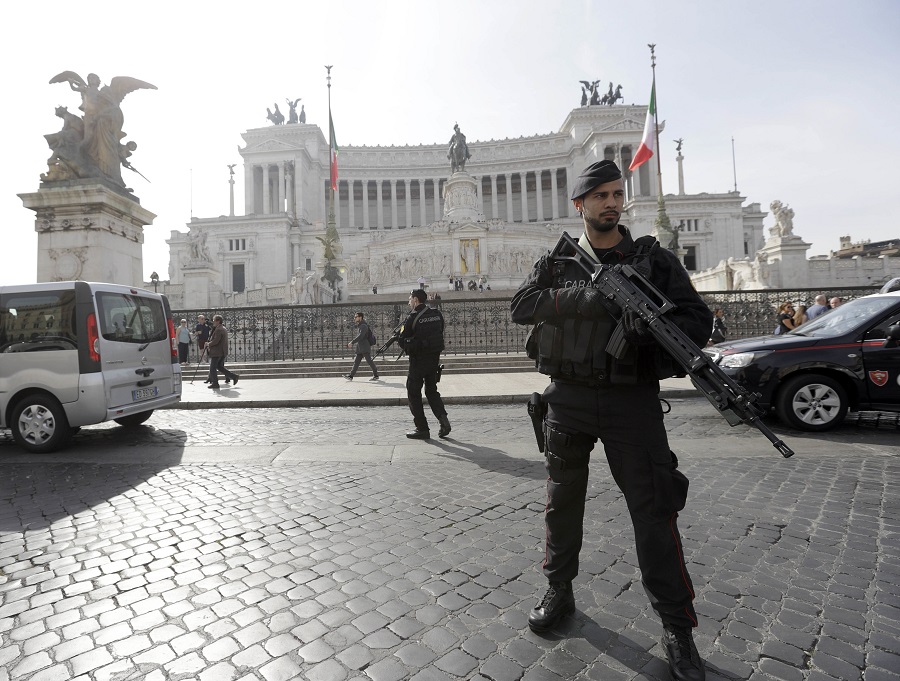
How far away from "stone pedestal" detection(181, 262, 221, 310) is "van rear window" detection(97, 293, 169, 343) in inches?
944

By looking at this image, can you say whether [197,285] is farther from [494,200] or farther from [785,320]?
[494,200]

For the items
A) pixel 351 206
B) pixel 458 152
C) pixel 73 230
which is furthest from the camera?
pixel 351 206

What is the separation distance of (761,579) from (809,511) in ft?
4.53

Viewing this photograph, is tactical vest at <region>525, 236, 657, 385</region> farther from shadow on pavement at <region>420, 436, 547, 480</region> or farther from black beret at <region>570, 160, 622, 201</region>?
shadow on pavement at <region>420, 436, 547, 480</region>

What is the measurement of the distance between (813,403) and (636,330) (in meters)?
5.89

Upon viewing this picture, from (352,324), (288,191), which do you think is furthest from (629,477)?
(288,191)

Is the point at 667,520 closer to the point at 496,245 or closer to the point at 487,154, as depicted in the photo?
the point at 496,245

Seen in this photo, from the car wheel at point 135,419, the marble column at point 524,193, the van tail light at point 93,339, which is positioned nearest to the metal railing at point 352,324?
the car wheel at point 135,419

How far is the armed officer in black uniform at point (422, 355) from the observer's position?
646 cm

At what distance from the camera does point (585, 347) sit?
2.28 metres

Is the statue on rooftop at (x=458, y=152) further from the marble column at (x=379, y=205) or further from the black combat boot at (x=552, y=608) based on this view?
the black combat boot at (x=552, y=608)

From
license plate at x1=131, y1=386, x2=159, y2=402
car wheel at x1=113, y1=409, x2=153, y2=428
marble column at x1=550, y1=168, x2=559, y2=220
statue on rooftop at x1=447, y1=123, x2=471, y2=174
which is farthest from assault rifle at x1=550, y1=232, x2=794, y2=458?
marble column at x1=550, y1=168, x2=559, y2=220

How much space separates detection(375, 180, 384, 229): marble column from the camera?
257ft

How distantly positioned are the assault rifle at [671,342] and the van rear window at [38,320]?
673 cm
